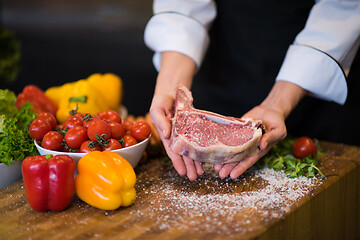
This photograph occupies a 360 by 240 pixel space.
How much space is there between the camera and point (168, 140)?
1.60 meters

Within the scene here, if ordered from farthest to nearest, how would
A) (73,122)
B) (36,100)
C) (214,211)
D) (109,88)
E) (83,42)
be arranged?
(83,42), (109,88), (36,100), (73,122), (214,211)

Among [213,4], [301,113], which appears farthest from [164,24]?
[301,113]

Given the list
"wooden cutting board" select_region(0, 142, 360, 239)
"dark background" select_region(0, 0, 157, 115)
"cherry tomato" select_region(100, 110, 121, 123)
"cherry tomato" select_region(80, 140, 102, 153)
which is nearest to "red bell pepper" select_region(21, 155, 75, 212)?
"wooden cutting board" select_region(0, 142, 360, 239)

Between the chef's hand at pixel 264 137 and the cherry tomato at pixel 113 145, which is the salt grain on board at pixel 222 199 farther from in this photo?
the cherry tomato at pixel 113 145

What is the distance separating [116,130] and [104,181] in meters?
0.30

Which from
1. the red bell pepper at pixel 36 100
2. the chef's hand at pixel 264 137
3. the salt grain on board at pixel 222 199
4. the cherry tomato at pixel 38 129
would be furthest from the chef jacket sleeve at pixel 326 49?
the red bell pepper at pixel 36 100

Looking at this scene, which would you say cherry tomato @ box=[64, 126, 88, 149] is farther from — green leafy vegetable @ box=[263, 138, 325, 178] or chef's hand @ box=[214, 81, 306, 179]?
green leafy vegetable @ box=[263, 138, 325, 178]

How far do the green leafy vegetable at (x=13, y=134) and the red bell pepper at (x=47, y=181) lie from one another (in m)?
0.26

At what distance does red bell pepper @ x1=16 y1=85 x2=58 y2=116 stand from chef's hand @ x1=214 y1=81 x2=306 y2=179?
1000mm

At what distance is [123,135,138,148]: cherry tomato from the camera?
1625 mm

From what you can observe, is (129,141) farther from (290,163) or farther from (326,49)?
(326,49)

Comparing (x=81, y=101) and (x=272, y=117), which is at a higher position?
(x=272, y=117)

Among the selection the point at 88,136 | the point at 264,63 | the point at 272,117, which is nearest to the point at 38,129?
the point at 88,136

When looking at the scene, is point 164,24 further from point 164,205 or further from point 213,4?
Result: point 164,205
